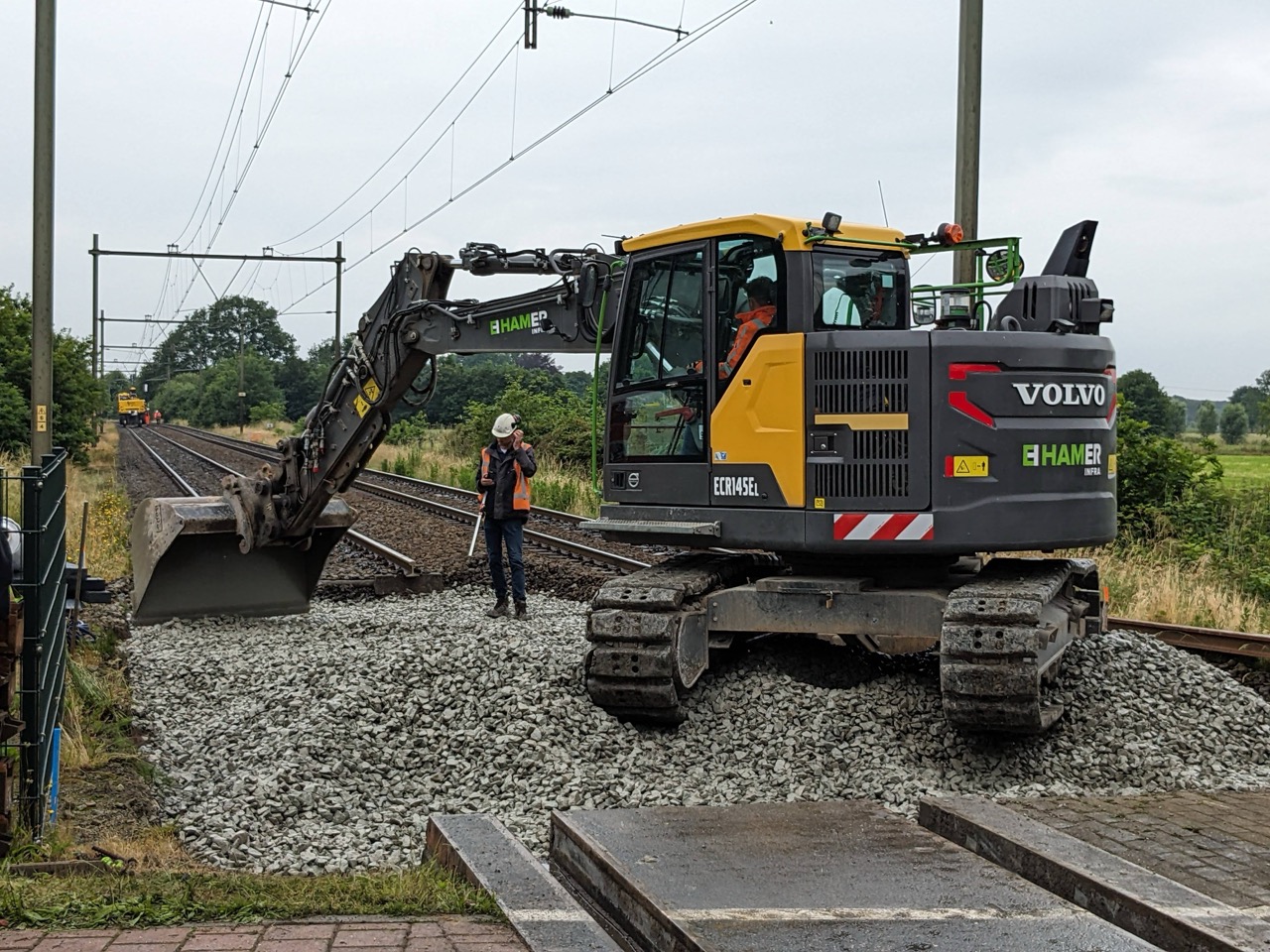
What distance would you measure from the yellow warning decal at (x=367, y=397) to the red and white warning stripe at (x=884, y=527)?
16.4 feet

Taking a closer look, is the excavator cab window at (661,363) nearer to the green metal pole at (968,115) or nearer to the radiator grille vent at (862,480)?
the radiator grille vent at (862,480)

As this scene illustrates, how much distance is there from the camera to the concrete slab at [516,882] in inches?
172

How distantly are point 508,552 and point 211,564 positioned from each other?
2824mm

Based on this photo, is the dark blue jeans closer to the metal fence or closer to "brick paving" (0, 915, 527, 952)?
the metal fence

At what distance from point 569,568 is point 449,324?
5.05m

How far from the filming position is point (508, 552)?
12.0 metres

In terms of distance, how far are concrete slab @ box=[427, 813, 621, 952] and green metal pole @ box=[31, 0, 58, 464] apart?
36.5 feet

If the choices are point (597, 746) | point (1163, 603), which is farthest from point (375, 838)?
point (1163, 603)

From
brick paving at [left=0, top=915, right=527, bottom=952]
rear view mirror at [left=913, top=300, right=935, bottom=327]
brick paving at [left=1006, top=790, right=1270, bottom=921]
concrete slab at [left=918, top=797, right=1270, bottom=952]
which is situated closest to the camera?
brick paving at [left=0, top=915, right=527, bottom=952]

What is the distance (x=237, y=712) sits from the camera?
8914 millimetres

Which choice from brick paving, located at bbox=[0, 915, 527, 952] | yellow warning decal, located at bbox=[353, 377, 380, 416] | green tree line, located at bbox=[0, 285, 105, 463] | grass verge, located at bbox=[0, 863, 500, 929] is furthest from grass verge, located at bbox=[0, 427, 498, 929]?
green tree line, located at bbox=[0, 285, 105, 463]

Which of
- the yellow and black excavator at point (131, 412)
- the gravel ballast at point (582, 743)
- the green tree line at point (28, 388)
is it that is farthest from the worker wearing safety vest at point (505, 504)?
the yellow and black excavator at point (131, 412)

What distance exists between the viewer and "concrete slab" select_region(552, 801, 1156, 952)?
177 inches

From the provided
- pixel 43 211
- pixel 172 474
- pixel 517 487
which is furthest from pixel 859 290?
pixel 172 474
